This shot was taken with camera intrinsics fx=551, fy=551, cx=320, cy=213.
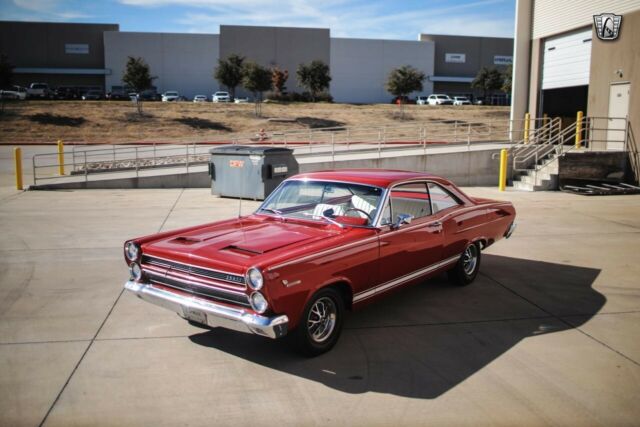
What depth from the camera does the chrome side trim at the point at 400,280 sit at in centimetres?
505

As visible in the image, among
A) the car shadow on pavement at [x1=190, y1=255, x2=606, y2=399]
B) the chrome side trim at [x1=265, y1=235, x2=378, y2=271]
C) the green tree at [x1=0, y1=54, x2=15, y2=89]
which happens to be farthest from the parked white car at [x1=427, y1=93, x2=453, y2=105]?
the chrome side trim at [x1=265, y1=235, x2=378, y2=271]

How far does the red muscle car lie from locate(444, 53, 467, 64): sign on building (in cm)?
7193

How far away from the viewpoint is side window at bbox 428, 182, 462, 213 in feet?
20.8

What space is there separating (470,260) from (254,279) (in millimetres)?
3673

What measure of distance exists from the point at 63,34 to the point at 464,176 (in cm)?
6329

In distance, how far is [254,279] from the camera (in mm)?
4148

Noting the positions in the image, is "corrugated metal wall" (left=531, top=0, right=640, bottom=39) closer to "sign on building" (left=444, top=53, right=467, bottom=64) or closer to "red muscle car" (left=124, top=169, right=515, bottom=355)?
"red muscle car" (left=124, top=169, right=515, bottom=355)

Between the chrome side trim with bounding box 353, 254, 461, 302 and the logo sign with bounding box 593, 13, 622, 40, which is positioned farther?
the logo sign with bounding box 593, 13, 622, 40

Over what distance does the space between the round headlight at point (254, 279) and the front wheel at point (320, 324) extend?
20.0 inches

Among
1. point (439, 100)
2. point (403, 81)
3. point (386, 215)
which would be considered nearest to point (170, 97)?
point (403, 81)

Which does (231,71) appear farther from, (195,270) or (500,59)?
(195,270)

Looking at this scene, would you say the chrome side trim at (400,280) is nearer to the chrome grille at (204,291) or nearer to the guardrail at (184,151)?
the chrome grille at (204,291)

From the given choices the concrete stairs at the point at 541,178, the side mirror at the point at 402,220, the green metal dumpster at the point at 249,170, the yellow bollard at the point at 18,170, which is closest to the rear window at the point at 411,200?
the side mirror at the point at 402,220

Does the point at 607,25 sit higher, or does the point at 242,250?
the point at 607,25
